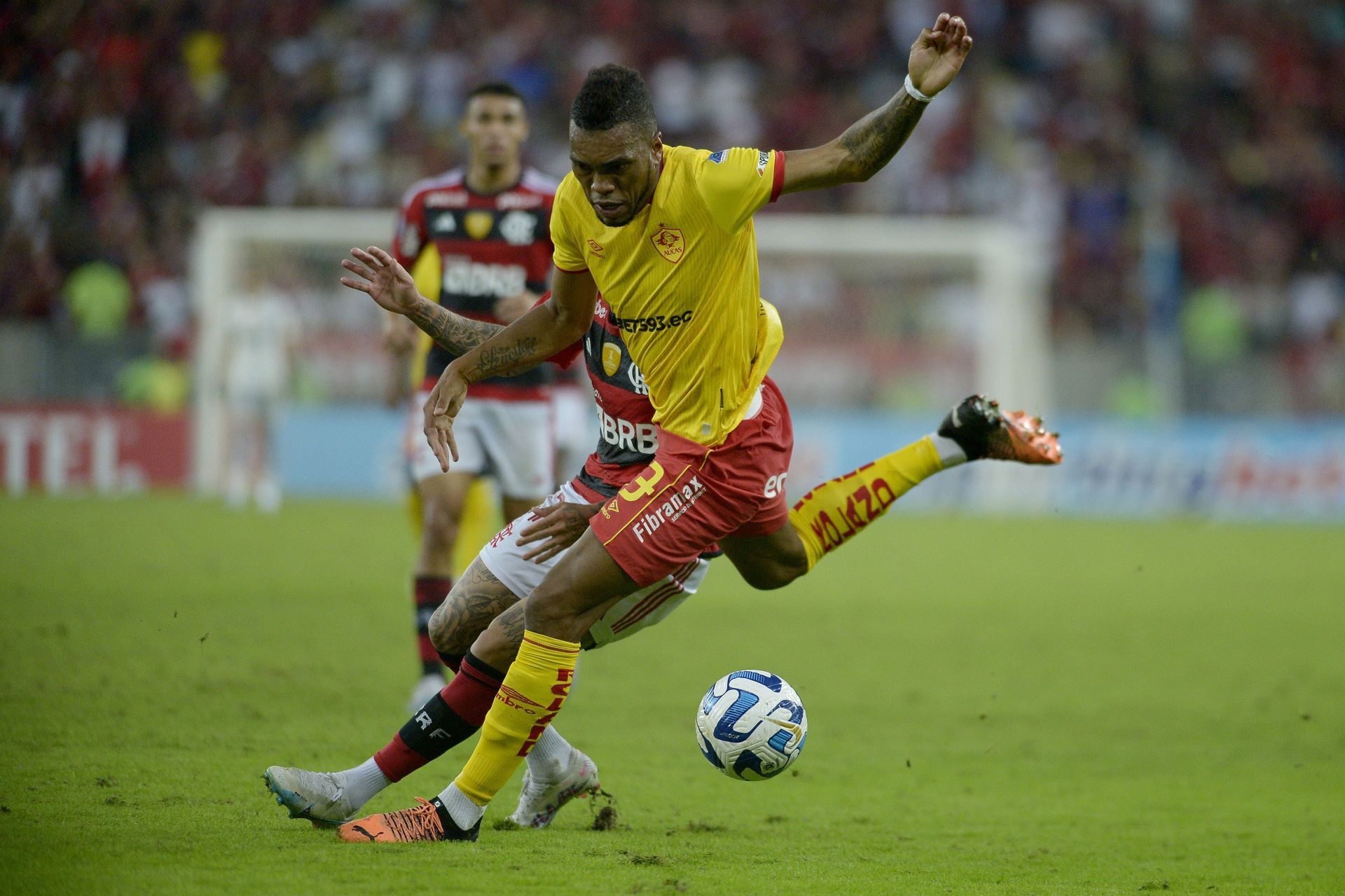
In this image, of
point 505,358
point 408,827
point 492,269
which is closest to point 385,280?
point 505,358

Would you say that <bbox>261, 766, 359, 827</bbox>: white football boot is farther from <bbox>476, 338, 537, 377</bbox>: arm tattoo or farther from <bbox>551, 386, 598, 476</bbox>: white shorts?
<bbox>551, 386, 598, 476</bbox>: white shorts

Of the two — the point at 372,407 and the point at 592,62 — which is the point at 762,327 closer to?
the point at 372,407

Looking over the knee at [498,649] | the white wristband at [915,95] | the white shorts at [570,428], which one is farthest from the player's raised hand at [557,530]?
the white shorts at [570,428]

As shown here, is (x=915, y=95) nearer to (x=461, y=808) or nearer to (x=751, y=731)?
(x=751, y=731)

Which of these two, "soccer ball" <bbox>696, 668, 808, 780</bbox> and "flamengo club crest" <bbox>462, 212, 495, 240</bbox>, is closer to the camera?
"soccer ball" <bbox>696, 668, 808, 780</bbox>

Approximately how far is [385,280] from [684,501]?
3.84 feet

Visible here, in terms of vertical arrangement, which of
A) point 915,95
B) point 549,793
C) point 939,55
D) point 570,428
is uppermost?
point 939,55

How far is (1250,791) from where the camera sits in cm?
594

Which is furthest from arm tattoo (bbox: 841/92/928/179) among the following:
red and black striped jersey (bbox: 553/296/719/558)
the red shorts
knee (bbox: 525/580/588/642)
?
knee (bbox: 525/580/588/642)

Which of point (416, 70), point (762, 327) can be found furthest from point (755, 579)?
point (416, 70)

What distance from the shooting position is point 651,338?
4.75 m

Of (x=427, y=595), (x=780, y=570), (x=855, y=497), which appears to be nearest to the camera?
(x=780, y=570)

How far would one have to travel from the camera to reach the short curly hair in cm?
437

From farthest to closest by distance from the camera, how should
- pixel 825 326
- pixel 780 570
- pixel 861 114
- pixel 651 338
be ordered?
pixel 861 114
pixel 825 326
pixel 780 570
pixel 651 338
